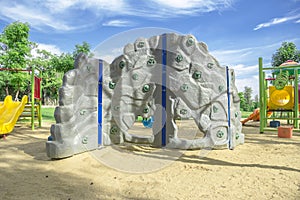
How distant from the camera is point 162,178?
3.63m

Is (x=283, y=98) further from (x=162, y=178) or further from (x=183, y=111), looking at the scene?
(x=162, y=178)

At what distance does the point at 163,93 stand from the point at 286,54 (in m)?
26.6

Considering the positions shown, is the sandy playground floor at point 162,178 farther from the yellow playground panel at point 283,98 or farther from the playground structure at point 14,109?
the yellow playground panel at point 283,98

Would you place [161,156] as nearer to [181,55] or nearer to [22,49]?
[181,55]

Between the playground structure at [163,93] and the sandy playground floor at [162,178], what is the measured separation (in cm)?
79

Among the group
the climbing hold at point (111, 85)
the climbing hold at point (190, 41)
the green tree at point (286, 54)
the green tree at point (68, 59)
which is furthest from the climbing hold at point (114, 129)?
the green tree at point (286, 54)

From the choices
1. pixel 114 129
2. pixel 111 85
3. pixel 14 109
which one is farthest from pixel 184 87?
pixel 14 109

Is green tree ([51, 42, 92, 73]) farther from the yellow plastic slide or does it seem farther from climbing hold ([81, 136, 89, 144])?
climbing hold ([81, 136, 89, 144])

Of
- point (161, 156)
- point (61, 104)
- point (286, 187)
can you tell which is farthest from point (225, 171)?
point (61, 104)

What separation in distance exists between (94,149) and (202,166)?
9.04ft

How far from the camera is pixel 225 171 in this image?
390 centimetres

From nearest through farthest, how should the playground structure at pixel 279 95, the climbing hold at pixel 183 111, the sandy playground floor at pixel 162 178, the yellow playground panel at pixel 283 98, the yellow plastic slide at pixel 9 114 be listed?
the sandy playground floor at pixel 162 178 < the climbing hold at pixel 183 111 < the yellow plastic slide at pixel 9 114 < the playground structure at pixel 279 95 < the yellow playground panel at pixel 283 98

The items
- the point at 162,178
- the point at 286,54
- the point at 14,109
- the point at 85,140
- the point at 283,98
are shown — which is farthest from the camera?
the point at 286,54

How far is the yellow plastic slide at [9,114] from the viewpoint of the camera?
7.69m
